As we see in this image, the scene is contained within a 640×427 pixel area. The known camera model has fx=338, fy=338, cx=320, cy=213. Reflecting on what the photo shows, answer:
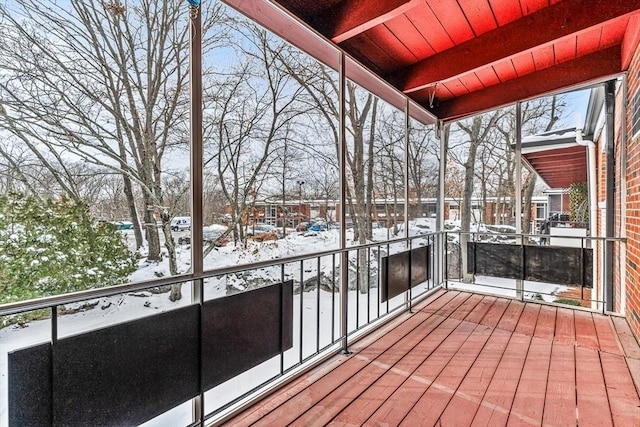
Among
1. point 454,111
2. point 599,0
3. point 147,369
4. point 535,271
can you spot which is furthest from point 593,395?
point 454,111

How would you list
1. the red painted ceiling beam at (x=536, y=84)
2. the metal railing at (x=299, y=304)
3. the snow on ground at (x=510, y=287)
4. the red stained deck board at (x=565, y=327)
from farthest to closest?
1. the snow on ground at (x=510, y=287)
2. the red painted ceiling beam at (x=536, y=84)
3. the red stained deck board at (x=565, y=327)
4. the metal railing at (x=299, y=304)

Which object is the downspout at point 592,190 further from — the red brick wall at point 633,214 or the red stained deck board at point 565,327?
the red brick wall at point 633,214

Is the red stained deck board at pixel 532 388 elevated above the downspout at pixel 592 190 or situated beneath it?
situated beneath

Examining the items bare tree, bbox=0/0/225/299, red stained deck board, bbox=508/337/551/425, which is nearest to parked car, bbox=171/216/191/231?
bare tree, bbox=0/0/225/299

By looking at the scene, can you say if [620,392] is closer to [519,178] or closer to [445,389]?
[445,389]

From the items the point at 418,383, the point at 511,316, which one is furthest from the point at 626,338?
the point at 418,383

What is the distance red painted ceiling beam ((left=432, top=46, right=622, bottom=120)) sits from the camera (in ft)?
10.9

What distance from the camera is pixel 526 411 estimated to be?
187 centimetres

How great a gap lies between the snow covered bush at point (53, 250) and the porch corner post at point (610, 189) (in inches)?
176

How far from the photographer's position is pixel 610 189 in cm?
357

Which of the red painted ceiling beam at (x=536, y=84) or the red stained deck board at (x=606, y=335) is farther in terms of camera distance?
the red painted ceiling beam at (x=536, y=84)

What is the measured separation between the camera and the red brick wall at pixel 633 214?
281 centimetres

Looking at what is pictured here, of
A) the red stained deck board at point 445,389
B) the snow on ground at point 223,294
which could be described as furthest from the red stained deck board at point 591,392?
the snow on ground at point 223,294

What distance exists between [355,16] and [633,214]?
9.55 ft
